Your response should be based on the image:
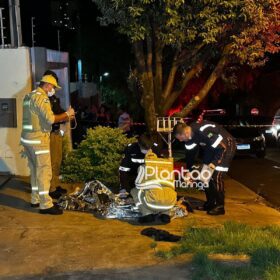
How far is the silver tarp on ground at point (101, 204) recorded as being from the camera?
281 inches

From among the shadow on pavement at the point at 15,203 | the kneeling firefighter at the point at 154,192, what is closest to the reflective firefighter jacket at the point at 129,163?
the kneeling firefighter at the point at 154,192

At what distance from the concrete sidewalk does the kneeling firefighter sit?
232 millimetres

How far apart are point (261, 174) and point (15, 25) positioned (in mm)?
6328

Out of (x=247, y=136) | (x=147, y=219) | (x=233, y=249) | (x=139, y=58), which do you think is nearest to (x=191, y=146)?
(x=147, y=219)

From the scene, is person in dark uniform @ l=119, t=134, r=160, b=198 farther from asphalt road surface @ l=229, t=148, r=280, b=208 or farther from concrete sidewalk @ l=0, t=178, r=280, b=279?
asphalt road surface @ l=229, t=148, r=280, b=208

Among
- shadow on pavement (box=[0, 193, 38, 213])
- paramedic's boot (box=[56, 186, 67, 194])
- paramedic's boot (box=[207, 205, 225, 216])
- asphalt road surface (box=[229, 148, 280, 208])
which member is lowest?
asphalt road surface (box=[229, 148, 280, 208])

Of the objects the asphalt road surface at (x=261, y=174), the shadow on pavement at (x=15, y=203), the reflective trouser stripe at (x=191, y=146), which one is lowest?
the asphalt road surface at (x=261, y=174)

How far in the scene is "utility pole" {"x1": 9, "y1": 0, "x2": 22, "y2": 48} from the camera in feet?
32.8

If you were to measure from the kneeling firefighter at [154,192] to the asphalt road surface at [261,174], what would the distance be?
263 cm

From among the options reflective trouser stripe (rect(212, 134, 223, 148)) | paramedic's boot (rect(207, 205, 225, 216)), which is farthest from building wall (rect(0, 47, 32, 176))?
paramedic's boot (rect(207, 205, 225, 216))

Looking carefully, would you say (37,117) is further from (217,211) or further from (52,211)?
(217,211)

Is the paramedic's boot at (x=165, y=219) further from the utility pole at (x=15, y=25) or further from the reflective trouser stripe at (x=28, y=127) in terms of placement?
the utility pole at (x=15, y=25)

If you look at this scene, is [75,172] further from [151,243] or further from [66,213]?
[151,243]

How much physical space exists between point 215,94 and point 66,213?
60.2ft
